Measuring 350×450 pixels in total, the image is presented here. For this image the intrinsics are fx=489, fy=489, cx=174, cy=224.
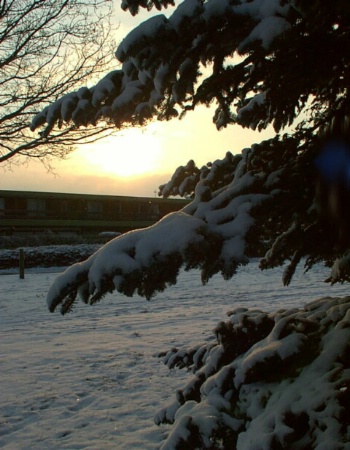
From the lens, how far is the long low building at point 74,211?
4128 centimetres

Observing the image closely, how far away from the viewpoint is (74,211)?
44.2 metres

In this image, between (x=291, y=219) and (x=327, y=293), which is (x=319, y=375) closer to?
(x=291, y=219)

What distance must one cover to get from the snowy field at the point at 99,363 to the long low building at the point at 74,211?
2884 cm

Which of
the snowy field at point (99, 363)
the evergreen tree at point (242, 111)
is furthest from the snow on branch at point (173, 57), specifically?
the snowy field at point (99, 363)

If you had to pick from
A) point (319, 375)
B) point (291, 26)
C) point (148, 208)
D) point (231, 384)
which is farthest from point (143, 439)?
point (148, 208)

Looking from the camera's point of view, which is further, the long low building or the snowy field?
the long low building

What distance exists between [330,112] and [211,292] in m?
11.4

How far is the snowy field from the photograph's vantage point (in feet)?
15.4

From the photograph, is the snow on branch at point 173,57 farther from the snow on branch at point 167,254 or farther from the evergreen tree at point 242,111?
the snow on branch at point 167,254

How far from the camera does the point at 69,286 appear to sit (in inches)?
77.6

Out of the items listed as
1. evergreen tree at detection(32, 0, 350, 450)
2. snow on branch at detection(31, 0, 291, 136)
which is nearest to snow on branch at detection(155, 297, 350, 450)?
evergreen tree at detection(32, 0, 350, 450)

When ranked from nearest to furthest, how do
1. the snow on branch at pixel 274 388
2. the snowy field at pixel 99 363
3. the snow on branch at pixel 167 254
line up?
the snow on branch at pixel 167 254 → the snow on branch at pixel 274 388 → the snowy field at pixel 99 363

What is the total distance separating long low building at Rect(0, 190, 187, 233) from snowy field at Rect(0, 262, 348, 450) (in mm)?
28837

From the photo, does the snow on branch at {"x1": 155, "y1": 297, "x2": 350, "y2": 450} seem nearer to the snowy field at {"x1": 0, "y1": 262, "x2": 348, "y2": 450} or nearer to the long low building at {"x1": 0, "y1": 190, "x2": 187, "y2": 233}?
the snowy field at {"x1": 0, "y1": 262, "x2": 348, "y2": 450}
